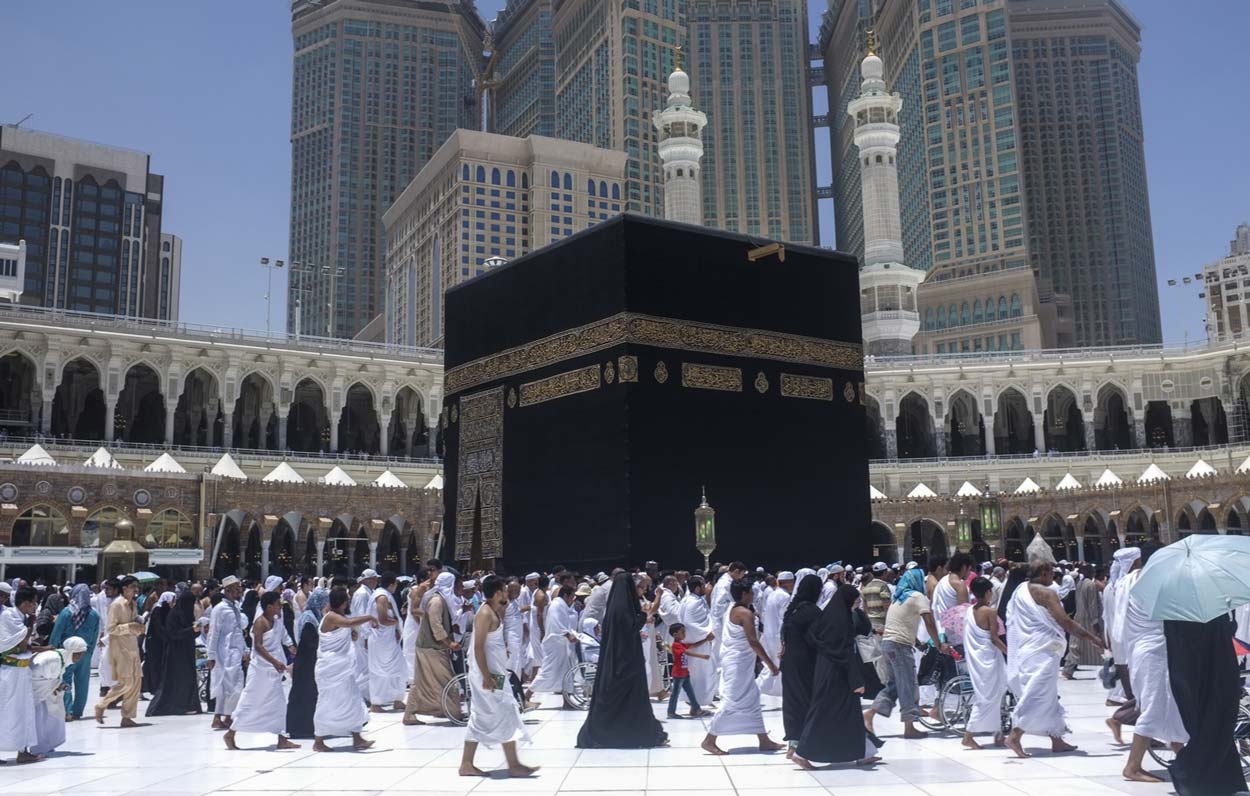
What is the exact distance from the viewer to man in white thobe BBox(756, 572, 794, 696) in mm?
9781

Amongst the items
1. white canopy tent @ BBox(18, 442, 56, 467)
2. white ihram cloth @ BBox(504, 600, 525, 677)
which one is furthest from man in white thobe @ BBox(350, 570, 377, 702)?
white canopy tent @ BBox(18, 442, 56, 467)

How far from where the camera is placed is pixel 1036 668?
6.36 m

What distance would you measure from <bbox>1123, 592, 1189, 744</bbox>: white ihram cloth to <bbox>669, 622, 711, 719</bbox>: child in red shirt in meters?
3.42

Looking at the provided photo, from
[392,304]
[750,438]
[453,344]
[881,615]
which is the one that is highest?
[392,304]

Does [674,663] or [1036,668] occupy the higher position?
[1036,668]

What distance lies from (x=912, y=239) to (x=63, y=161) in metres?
59.5

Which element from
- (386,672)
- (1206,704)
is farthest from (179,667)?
(1206,704)

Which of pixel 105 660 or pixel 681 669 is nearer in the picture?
pixel 681 669

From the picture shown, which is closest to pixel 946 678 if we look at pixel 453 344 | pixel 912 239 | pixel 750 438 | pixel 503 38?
pixel 750 438

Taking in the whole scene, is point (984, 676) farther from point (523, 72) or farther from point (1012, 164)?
point (523, 72)

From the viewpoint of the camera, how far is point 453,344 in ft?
65.6

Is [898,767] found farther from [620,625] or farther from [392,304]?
[392,304]

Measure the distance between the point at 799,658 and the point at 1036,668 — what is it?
4.29ft

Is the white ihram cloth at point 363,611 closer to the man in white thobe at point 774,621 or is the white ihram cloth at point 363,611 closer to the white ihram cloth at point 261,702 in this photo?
the white ihram cloth at point 261,702
